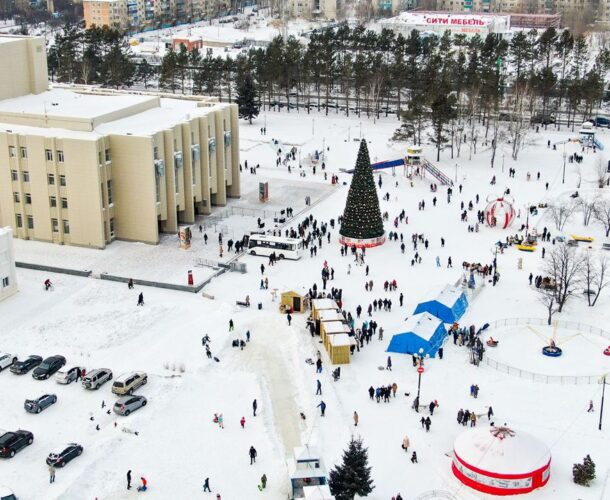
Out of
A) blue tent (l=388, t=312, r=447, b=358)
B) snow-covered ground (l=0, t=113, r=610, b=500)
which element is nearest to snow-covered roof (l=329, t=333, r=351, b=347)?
snow-covered ground (l=0, t=113, r=610, b=500)

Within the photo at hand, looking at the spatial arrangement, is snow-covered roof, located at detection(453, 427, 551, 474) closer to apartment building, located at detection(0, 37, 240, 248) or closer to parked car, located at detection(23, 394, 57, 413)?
parked car, located at detection(23, 394, 57, 413)

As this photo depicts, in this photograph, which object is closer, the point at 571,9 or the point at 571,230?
the point at 571,230

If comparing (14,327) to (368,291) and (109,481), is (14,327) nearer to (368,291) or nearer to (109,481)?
(109,481)

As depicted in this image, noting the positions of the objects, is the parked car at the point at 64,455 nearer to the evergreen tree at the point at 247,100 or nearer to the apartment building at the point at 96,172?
the apartment building at the point at 96,172

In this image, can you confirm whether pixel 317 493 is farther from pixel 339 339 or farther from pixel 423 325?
pixel 423 325

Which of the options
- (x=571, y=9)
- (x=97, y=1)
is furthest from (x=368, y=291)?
(x=571, y=9)

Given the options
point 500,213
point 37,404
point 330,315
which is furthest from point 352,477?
point 500,213
